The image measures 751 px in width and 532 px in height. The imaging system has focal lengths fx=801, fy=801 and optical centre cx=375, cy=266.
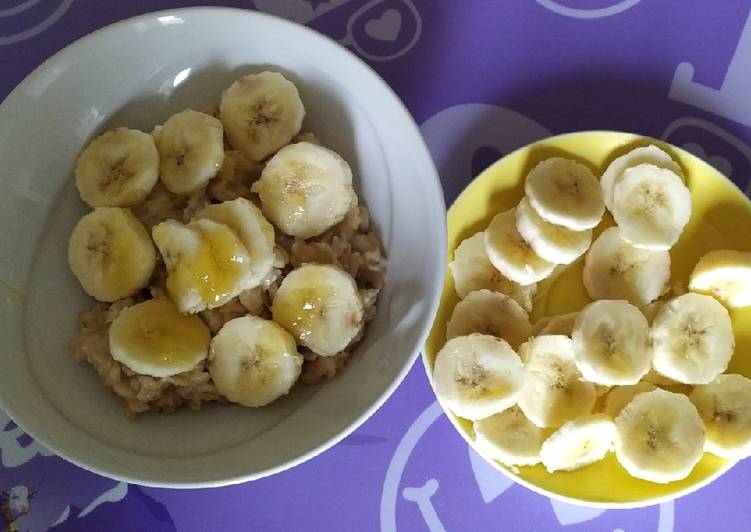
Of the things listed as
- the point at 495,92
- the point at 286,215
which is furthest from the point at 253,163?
the point at 495,92

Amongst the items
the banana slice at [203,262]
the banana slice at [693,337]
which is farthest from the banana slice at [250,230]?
the banana slice at [693,337]

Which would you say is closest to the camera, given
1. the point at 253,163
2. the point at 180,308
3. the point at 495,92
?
the point at 180,308

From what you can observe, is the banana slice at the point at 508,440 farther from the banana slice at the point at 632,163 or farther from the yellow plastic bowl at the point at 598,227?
the banana slice at the point at 632,163

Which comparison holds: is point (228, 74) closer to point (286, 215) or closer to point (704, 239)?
point (286, 215)

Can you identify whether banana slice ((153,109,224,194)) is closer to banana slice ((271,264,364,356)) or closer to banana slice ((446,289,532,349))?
banana slice ((271,264,364,356))

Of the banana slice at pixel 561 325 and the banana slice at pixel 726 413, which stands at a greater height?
the banana slice at pixel 561 325

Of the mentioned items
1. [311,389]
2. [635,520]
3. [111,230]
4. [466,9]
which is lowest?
[635,520]

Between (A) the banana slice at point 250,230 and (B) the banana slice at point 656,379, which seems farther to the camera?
(B) the banana slice at point 656,379

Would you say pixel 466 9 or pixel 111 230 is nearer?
pixel 111 230
